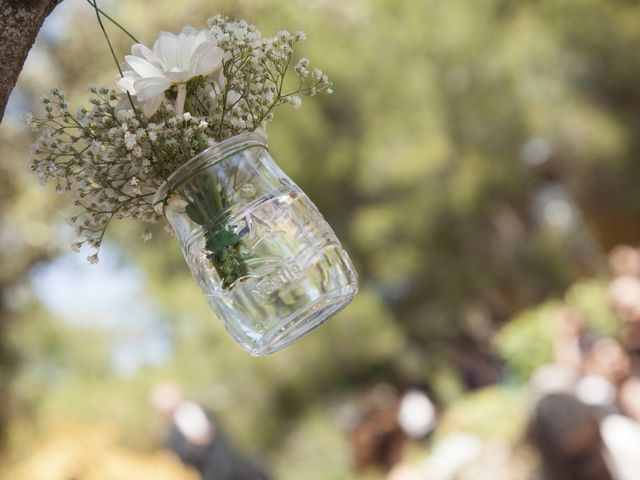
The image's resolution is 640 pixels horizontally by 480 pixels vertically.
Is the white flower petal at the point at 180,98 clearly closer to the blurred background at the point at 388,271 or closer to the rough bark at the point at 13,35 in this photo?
the rough bark at the point at 13,35

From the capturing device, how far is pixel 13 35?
0.71 metres

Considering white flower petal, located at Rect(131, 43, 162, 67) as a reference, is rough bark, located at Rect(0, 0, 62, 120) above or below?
above

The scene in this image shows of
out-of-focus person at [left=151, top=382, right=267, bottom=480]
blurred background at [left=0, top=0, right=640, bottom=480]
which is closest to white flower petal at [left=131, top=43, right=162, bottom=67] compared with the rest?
out-of-focus person at [left=151, top=382, right=267, bottom=480]

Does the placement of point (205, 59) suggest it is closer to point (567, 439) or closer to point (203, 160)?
point (203, 160)

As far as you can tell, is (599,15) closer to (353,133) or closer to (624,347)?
(353,133)

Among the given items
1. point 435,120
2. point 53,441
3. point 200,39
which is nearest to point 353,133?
point 435,120

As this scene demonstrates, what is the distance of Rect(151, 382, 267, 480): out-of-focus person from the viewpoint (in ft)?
9.52

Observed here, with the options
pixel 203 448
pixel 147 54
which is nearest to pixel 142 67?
pixel 147 54

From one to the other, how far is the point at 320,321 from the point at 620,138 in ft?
17.6

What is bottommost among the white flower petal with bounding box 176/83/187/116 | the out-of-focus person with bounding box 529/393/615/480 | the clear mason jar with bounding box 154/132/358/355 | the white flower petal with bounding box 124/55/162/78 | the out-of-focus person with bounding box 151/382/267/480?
the out-of-focus person with bounding box 529/393/615/480

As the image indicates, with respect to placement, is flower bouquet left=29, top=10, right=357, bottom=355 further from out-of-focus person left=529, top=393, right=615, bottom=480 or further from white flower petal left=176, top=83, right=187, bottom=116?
out-of-focus person left=529, top=393, right=615, bottom=480

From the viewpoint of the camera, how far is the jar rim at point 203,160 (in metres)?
0.76

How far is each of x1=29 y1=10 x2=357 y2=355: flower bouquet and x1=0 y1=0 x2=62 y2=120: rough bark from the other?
0.07 m

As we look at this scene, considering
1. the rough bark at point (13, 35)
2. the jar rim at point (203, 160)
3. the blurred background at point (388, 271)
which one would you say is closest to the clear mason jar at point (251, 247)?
the jar rim at point (203, 160)
